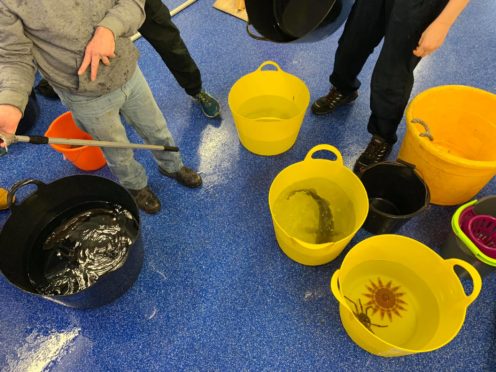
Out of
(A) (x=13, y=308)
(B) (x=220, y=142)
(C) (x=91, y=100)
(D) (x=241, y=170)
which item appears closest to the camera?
(C) (x=91, y=100)

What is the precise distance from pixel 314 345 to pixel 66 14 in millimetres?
1193

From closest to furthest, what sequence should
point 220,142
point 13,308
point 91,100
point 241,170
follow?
point 91,100
point 13,308
point 241,170
point 220,142

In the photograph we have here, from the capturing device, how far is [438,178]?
1206mm

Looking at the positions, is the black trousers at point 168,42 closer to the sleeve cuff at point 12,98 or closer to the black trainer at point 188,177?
the black trainer at point 188,177

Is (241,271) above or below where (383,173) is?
below

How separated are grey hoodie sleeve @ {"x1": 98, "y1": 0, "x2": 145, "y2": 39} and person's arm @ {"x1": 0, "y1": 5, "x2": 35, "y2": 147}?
7.4 inches

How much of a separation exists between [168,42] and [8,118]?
29.8 inches

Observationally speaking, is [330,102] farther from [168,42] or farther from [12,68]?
[12,68]

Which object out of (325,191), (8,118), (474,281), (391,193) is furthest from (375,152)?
(8,118)

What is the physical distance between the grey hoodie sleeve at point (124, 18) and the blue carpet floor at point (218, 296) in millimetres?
719

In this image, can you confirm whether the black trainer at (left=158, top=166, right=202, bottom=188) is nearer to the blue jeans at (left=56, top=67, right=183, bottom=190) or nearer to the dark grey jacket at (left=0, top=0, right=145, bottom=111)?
the blue jeans at (left=56, top=67, right=183, bottom=190)

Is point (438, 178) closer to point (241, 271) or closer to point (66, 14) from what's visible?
point (241, 271)

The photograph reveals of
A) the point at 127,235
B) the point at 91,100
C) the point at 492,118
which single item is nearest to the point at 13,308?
the point at 127,235

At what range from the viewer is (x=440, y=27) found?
915mm
